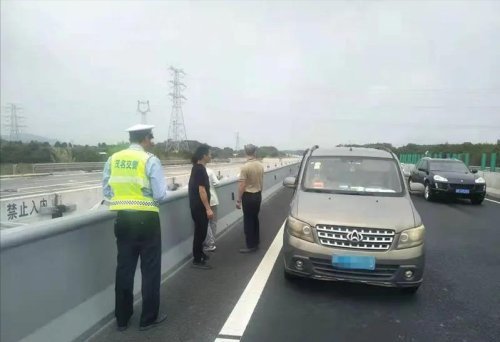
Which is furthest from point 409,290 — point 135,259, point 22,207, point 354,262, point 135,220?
point 22,207

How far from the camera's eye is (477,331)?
13.8 ft

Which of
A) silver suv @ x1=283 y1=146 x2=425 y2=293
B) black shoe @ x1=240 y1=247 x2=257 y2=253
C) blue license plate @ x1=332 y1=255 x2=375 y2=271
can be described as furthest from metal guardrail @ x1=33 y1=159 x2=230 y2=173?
blue license plate @ x1=332 y1=255 x2=375 y2=271

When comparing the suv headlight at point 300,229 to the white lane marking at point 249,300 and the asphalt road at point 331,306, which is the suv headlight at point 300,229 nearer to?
the asphalt road at point 331,306

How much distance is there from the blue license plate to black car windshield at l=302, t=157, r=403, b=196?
52.9 inches

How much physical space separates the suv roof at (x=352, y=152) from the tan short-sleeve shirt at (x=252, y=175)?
1.07 meters

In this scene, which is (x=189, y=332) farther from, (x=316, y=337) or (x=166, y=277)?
(x=166, y=277)

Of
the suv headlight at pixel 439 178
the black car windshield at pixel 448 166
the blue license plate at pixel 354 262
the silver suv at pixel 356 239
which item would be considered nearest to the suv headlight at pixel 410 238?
the silver suv at pixel 356 239

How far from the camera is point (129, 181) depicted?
4.11 metres

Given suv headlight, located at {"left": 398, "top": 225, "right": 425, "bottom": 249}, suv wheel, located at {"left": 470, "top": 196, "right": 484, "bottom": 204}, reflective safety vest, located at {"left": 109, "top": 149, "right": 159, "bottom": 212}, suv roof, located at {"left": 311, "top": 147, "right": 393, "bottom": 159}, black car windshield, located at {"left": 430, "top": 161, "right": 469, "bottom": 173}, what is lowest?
suv wheel, located at {"left": 470, "top": 196, "right": 484, "bottom": 204}

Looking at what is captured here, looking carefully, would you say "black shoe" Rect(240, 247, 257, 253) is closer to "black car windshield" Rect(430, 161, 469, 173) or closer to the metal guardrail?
"black car windshield" Rect(430, 161, 469, 173)

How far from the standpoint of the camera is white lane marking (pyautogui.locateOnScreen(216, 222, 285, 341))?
418cm

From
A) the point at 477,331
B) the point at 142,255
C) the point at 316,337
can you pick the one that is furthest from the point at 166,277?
the point at 477,331

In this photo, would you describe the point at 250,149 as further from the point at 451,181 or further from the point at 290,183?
the point at 451,181

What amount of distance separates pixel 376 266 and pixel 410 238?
539 millimetres
